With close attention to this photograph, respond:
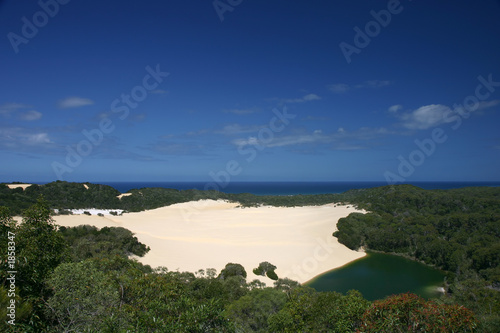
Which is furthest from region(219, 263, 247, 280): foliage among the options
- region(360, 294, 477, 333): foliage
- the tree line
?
region(360, 294, 477, 333): foliage

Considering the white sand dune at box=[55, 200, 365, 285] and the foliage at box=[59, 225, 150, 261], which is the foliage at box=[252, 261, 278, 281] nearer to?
the white sand dune at box=[55, 200, 365, 285]

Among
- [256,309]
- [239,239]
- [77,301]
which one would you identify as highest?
[77,301]

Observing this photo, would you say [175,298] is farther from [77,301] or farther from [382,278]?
[382,278]

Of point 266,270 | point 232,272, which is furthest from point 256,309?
point 266,270

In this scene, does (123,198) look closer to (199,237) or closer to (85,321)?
(199,237)

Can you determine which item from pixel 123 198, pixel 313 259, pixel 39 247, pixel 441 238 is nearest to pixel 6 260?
pixel 39 247
